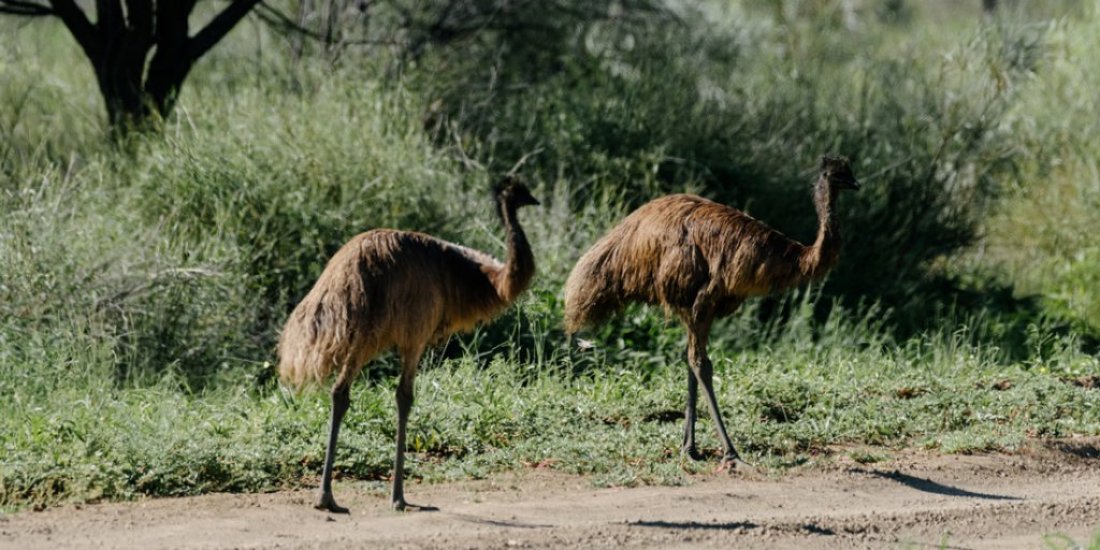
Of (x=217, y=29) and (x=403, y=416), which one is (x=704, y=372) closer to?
(x=403, y=416)

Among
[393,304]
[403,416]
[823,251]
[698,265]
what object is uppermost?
[823,251]

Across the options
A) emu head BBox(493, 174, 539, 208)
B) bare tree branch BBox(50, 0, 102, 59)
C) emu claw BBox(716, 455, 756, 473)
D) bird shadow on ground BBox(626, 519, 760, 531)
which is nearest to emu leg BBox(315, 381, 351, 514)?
emu head BBox(493, 174, 539, 208)

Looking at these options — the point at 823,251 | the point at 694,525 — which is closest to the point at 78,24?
the point at 823,251

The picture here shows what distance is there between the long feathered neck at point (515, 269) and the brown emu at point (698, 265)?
1.27 meters

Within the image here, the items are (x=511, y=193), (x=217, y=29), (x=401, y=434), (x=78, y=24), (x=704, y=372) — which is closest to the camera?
(x=401, y=434)

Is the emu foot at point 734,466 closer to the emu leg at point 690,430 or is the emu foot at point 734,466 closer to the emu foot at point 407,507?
the emu leg at point 690,430

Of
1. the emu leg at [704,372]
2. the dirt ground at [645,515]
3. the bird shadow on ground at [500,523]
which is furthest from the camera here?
the emu leg at [704,372]

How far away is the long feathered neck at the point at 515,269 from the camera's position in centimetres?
646

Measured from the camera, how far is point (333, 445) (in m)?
6.17

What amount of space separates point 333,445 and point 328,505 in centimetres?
28

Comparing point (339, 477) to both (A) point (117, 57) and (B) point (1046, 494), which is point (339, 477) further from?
(A) point (117, 57)

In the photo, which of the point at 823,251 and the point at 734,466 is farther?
the point at 823,251

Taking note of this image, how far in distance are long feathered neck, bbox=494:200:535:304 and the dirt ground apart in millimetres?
987

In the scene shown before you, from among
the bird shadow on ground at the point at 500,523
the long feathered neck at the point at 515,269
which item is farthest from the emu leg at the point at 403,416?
the long feathered neck at the point at 515,269
